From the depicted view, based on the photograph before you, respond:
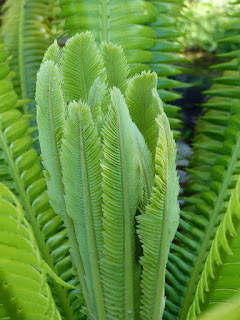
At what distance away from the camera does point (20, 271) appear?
1.62 feet

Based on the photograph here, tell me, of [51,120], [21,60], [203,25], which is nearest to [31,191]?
[51,120]

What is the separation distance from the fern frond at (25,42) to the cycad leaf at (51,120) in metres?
0.56

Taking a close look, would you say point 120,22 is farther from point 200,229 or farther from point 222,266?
point 222,266

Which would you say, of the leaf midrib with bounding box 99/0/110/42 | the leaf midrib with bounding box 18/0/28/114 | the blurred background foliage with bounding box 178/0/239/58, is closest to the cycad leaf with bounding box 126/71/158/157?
the leaf midrib with bounding box 99/0/110/42

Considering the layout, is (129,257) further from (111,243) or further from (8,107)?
(8,107)

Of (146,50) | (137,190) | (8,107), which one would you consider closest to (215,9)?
(146,50)

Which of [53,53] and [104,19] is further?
[104,19]

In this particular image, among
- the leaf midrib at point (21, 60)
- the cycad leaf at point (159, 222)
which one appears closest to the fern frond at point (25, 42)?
the leaf midrib at point (21, 60)

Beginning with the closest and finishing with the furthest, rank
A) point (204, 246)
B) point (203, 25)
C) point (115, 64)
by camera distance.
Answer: point (115, 64) → point (204, 246) → point (203, 25)

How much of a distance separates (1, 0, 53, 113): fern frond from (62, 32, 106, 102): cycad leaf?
51cm

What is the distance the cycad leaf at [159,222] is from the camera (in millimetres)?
534

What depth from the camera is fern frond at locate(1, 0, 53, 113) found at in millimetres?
1159

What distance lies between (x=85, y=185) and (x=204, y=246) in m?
0.36

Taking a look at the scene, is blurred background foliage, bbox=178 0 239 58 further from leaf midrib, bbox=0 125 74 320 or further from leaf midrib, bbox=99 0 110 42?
leaf midrib, bbox=0 125 74 320
